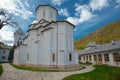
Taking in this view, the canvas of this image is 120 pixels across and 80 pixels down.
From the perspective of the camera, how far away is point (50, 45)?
21422 millimetres

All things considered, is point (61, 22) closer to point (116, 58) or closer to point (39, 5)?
point (39, 5)

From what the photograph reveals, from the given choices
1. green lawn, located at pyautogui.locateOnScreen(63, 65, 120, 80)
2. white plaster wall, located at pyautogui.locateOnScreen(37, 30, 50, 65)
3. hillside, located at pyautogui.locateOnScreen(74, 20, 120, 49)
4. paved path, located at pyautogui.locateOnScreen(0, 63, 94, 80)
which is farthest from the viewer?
hillside, located at pyautogui.locateOnScreen(74, 20, 120, 49)

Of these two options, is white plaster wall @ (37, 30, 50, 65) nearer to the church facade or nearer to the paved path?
the paved path

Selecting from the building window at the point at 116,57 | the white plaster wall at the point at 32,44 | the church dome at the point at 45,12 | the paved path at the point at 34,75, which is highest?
the church dome at the point at 45,12

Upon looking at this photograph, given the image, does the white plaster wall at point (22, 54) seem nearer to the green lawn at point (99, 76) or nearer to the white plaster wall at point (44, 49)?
the white plaster wall at point (44, 49)

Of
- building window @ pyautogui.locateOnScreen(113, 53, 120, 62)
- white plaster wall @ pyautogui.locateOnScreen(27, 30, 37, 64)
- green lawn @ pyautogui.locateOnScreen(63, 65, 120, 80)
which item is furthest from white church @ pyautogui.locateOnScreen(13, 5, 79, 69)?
building window @ pyautogui.locateOnScreen(113, 53, 120, 62)

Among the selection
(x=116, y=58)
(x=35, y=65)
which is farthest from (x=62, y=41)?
(x=116, y=58)

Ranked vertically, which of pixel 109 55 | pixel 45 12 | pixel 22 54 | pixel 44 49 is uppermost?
pixel 45 12

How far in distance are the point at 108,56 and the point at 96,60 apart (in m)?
5.86

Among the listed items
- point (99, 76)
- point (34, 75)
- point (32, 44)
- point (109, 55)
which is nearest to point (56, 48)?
point (32, 44)

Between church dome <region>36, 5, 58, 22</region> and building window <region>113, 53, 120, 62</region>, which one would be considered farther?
church dome <region>36, 5, 58, 22</region>

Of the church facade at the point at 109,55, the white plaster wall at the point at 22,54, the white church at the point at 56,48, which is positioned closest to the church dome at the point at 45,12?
the white church at the point at 56,48

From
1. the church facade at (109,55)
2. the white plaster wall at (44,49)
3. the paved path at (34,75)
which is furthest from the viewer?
the church facade at (109,55)

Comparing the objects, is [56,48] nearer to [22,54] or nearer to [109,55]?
[109,55]
